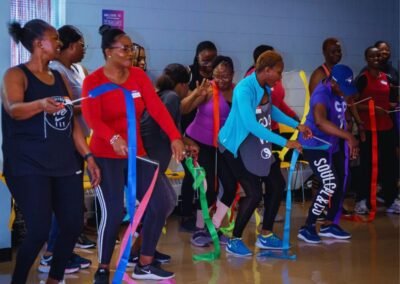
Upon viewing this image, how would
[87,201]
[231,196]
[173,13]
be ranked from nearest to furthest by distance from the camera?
1. [231,196]
2. [87,201]
3. [173,13]

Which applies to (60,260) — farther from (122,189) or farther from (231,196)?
(231,196)

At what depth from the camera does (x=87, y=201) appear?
601 centimetres

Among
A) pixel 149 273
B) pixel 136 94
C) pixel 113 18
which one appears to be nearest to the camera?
pixel 136 94

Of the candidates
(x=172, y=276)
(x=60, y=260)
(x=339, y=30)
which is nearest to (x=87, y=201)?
(x=172, y=276)

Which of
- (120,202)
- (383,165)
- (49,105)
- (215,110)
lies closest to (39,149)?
(49,105)

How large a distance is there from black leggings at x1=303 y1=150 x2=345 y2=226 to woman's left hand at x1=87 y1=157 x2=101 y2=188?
2188 millimetres

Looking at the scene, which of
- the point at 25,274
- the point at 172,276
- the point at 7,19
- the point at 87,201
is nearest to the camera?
the point at 25,274

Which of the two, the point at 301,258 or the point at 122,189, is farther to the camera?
the point at 301,258

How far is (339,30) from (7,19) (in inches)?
180

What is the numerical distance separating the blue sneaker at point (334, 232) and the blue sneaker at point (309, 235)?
177mm

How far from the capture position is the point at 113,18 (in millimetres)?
6156

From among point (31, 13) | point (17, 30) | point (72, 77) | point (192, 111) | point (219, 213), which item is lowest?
point (219, 213)

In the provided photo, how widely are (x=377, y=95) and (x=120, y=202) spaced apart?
147 inches

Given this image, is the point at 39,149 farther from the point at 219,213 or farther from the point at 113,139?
the point at 219,213
